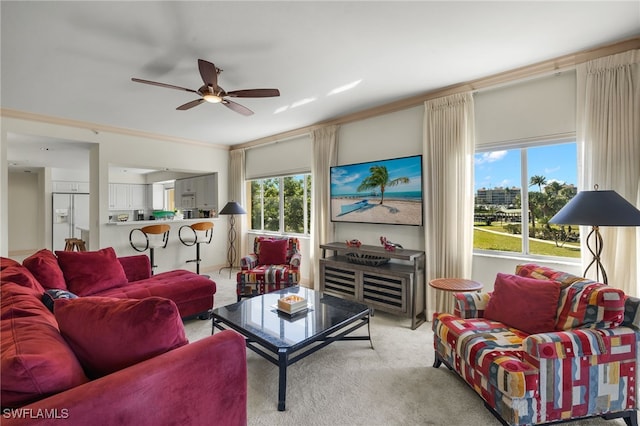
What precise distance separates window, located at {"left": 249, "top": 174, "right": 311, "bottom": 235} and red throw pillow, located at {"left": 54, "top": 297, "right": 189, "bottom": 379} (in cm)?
387

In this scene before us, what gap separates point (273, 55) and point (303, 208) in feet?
9.54

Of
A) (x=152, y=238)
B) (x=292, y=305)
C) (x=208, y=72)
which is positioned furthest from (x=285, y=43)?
(x=152, y=238)

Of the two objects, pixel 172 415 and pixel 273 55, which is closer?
pixel 172 415

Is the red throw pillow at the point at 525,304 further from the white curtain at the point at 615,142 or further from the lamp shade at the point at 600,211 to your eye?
the white curtain at the point at 615,142

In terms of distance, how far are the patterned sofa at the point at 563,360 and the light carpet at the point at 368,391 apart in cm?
22

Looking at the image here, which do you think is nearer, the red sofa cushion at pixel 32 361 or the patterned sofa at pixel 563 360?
the red sofa cushion at pixel 32 361

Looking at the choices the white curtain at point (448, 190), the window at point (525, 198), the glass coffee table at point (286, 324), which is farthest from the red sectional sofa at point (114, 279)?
the window at point (525, 198)

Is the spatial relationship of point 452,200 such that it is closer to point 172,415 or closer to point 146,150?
point 172,415

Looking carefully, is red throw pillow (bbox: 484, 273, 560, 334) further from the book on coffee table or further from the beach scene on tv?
the book on coffee table

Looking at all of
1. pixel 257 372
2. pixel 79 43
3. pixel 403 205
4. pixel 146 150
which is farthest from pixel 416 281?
pixel 146 150

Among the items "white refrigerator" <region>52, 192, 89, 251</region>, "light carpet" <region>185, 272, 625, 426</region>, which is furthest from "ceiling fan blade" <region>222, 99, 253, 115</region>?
"white refrigerator" <region>52, 192, 89, 251</region>

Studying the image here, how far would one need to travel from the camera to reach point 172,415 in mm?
1087

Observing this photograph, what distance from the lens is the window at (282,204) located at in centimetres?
509

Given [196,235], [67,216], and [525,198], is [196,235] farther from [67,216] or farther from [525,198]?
[67,216]
